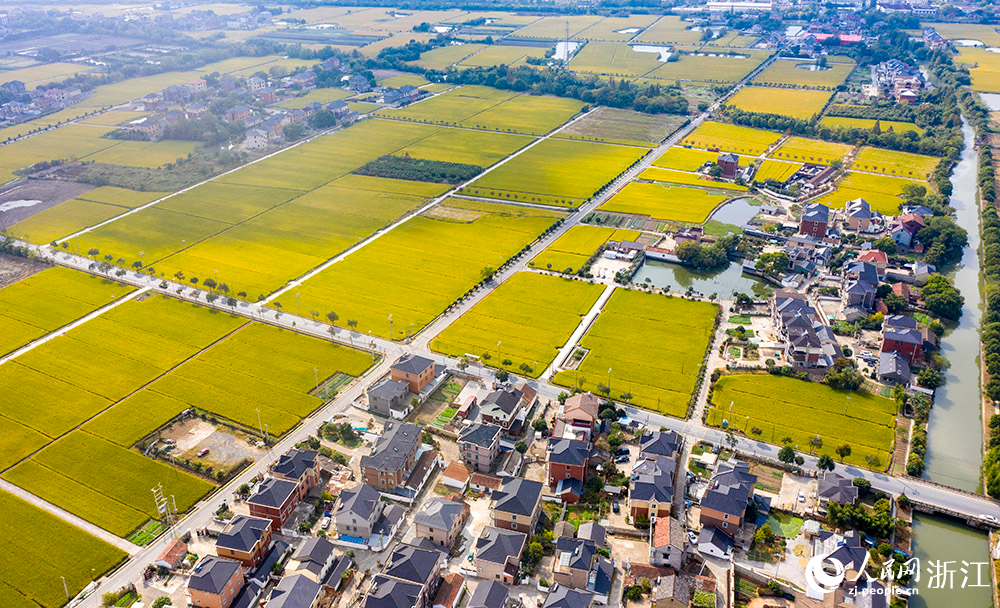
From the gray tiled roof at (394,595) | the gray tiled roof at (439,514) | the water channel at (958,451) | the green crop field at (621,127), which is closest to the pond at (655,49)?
the green crop field at (621,127)

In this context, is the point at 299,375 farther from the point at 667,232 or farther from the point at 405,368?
the point at 667,232

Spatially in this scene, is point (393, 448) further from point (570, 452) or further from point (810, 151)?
point (810, 151)

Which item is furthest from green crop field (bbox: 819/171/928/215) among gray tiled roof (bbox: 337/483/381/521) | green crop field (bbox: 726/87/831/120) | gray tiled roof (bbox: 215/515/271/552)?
gray tiled roof (bbox: 215/515/271/552)

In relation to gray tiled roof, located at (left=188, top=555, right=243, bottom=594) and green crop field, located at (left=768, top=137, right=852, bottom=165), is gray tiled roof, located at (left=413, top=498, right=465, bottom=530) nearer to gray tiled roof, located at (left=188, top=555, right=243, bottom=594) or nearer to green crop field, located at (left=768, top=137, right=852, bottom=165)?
gray tiled roof, located at (left=188, top=555, right=243, bottom=594)

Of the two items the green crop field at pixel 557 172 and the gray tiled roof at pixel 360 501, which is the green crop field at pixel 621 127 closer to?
the green crop field at pixel 557 172

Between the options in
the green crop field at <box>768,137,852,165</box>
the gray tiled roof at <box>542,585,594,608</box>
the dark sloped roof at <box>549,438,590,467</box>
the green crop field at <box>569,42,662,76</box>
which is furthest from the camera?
the green crop field at <box>569,42,662,76</box>

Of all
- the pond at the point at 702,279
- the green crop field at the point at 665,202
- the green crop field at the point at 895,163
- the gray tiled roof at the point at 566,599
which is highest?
the gray tiled roof at the point at 566,599
